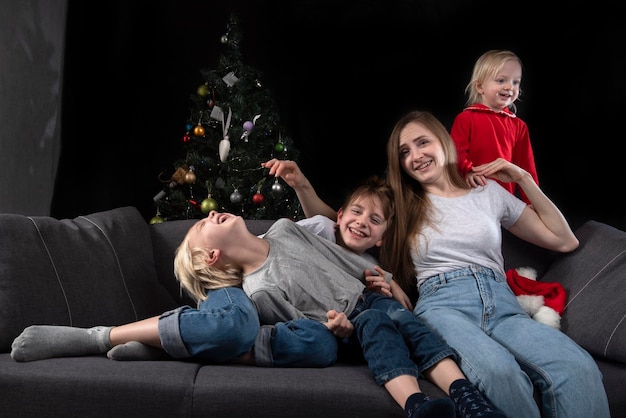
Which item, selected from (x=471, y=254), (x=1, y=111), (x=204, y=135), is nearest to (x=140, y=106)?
(x=204, y=135)

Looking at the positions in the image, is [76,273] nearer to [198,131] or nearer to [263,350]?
[263,350]

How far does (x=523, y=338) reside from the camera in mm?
2129

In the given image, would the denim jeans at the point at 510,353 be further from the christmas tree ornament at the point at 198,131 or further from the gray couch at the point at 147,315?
the christmas tree ornament at the point at 198,131

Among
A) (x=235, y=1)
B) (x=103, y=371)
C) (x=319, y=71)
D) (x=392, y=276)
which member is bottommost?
(x=103, y=371)

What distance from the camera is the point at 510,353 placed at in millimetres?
2076

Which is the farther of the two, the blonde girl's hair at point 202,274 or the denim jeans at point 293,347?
the blonde girl's hair at point 202,274

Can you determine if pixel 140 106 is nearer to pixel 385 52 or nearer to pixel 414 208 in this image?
pixel 385 52

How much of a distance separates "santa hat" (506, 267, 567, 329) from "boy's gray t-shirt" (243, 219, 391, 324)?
0.51 m

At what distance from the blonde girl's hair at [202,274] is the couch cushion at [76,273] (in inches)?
11.6

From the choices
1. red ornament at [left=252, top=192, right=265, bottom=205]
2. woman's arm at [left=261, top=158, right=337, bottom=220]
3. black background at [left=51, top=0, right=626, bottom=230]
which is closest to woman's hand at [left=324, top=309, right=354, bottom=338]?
woman's arm at [left=261, top=158, right=337, bottom=220]

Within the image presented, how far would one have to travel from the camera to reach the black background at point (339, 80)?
4.45 metres

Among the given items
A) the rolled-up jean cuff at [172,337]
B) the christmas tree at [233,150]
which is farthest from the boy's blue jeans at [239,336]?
the christmas tree at [233,150]

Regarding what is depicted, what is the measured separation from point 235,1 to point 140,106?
39.5 inches

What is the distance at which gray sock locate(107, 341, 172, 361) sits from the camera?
77.9 inches
